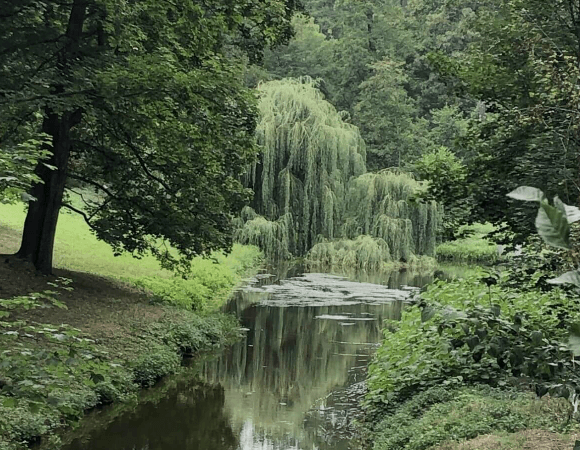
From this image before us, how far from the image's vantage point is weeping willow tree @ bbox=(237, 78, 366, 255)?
2455cm

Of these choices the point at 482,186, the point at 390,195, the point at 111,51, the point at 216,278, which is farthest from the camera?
the point at 390,195

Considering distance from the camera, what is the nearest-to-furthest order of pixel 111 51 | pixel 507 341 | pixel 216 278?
pixel 507 341
pixel 111 51
pixel 216 278

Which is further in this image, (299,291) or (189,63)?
(299,291)

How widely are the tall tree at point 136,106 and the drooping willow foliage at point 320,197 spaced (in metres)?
11.0

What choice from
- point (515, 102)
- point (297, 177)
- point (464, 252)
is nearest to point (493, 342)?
point (515, 102)

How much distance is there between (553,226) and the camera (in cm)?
124

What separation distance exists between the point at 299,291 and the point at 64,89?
11188 mm

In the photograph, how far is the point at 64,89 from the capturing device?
934 cm

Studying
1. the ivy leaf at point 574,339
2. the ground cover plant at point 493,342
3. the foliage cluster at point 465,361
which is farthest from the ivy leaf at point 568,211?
the foliage cluster at point 465,361

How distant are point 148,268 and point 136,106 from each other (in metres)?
8.60

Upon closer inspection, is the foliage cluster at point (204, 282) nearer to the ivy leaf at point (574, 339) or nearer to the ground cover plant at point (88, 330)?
the ground cover plant at point (88, 330)

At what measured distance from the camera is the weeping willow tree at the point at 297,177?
24.5 meters

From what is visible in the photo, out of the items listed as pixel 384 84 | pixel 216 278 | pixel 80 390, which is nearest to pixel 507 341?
pixel 80 390

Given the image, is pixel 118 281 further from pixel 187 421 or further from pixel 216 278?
pixel 187 421
